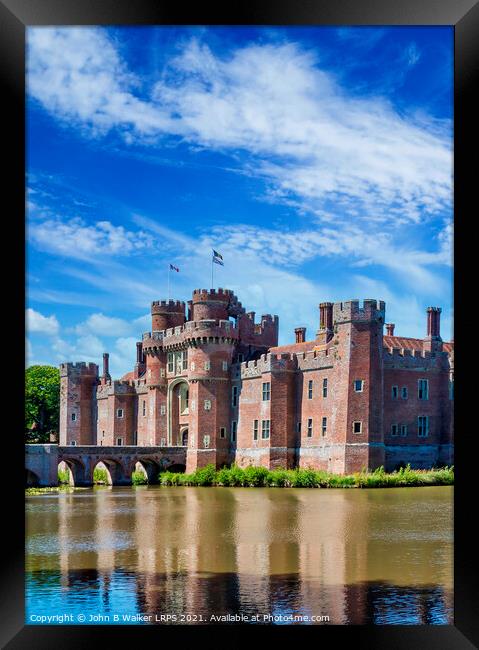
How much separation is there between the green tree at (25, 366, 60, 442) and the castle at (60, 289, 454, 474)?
24.0 ft

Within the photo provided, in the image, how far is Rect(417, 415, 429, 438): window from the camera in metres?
43.3

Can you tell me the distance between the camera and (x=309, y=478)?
40031 millimetres

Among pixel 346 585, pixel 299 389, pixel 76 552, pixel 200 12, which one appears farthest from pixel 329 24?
pixel 299 389

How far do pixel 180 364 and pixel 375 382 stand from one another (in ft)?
52.8

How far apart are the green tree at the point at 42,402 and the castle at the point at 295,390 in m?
7.32

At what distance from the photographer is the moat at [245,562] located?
12.2m

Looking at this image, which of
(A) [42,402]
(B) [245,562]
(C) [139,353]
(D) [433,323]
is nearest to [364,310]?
(D) [433,323]

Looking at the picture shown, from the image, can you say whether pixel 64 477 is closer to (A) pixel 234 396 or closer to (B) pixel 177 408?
(B) pixel 177 408

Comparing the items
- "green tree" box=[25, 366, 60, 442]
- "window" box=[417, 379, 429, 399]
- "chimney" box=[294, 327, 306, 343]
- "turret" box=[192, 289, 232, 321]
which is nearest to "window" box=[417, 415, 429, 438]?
"window" box=[417, 379, 429, 399]

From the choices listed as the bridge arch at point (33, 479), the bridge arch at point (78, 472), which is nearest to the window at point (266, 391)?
the bridge arch at point (78, 472)

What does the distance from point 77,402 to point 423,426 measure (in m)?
26.8

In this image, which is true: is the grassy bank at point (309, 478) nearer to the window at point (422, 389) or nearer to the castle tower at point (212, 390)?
the castle tower at point (212, 390)

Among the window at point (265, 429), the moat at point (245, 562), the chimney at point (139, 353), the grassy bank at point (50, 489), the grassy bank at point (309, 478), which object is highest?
the chimney at point (139, 353)
